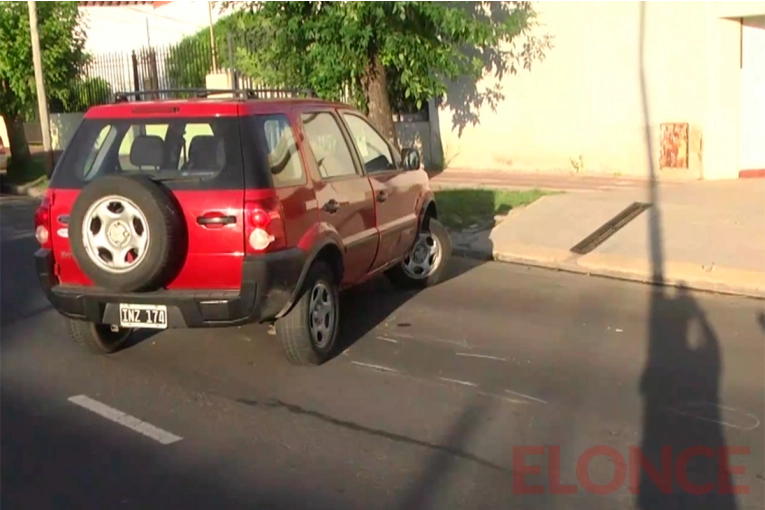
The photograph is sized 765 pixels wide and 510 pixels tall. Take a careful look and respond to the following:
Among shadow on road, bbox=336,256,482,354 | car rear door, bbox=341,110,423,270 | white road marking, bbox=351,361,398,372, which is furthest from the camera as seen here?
car rear door, bbox=341,110,423,270

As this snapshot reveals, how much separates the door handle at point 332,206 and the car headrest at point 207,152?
2.95 ft

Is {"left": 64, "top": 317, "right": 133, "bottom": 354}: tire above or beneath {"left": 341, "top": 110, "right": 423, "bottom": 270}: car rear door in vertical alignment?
beneath

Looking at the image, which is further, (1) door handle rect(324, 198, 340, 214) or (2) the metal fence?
(2) the metal fence

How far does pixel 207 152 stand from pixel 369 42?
326 inches

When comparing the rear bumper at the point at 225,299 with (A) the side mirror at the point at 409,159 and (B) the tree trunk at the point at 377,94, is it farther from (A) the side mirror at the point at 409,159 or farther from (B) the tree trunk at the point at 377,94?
(B) the tree trunk at the point at 377,94

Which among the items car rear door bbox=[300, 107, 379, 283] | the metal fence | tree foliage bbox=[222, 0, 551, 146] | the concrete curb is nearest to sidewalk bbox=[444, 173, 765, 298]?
the concrete curb

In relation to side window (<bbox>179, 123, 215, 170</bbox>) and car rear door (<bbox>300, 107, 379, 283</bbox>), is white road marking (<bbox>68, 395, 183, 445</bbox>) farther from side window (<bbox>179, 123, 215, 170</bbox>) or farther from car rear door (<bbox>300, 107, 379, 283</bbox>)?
car rear door (<bbox>300, 107, 379, 283</bbox>)

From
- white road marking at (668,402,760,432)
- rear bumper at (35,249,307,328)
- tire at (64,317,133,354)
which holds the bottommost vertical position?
white road marking at (668,402,760,432)

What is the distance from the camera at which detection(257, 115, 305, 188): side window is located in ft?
→ 21.2

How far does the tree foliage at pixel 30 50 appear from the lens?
21.5 m

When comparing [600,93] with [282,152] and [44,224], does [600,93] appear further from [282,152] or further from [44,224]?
[44,224]

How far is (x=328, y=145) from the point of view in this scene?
742 centimetres

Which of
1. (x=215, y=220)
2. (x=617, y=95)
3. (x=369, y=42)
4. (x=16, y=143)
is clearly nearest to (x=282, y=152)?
(x=215, y=220)

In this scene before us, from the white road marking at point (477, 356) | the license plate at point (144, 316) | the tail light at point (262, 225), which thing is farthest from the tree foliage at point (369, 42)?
the license plate at point (144, 316)
